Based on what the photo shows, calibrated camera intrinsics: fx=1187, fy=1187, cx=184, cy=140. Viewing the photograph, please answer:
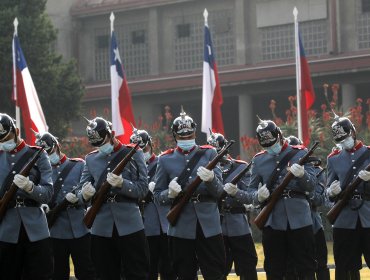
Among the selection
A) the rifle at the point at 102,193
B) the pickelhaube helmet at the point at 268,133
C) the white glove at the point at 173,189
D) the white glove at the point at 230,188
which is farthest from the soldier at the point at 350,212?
the rifle at the point at 102,193

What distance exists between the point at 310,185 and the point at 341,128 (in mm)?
871

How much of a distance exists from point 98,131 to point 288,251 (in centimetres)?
264

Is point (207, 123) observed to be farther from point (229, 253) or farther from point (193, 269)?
point (193, 269)

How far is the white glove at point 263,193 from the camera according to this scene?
1336cm

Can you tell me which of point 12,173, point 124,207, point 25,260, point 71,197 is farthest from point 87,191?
point 71,197

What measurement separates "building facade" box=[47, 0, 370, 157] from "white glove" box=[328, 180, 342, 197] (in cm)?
2262

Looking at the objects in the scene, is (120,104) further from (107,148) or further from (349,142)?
(107,148)

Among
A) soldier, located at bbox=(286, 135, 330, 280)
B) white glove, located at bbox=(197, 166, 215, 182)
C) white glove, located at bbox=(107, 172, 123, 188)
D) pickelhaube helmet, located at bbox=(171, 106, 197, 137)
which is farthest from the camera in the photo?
soldier, located at bbox=(286, 135, 330, 280)

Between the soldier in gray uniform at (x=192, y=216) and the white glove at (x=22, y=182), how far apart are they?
1.84m

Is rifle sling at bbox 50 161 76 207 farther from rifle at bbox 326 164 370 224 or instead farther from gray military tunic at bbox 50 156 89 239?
rifle at bbox 326 164 370 224

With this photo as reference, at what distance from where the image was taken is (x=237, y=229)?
15.8m

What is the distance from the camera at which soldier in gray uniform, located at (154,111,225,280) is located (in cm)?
1303

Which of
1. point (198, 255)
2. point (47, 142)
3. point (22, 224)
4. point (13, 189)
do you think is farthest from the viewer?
point (47, 142)

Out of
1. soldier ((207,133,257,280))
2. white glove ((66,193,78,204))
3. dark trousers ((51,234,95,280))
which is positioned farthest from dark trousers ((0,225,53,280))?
soldier ((207,133,257,280))
